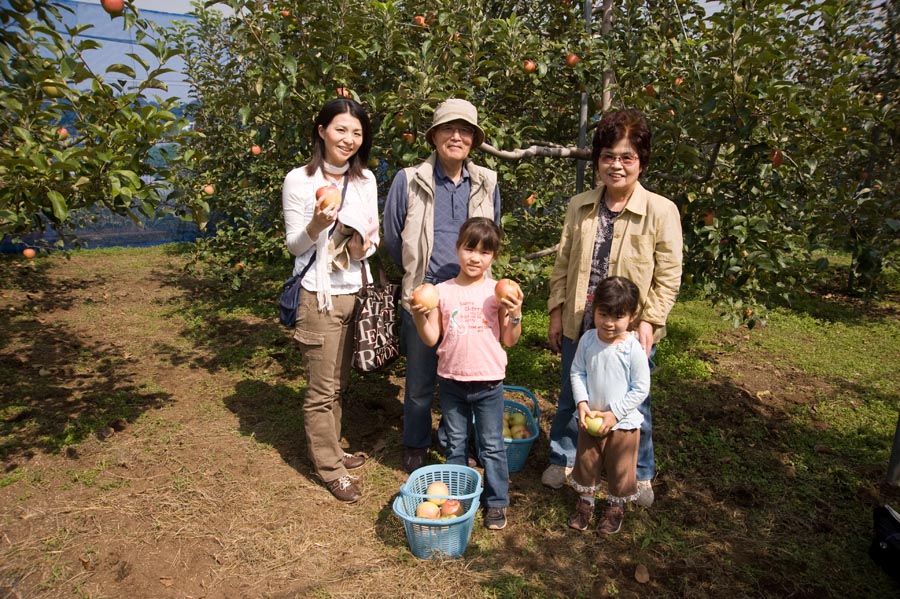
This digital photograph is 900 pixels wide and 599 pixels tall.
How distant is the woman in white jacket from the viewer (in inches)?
106

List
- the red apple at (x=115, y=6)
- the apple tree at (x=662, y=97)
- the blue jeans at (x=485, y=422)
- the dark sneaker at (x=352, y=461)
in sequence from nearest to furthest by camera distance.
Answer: the red apple at (x=115, y=6)
the blue jeans at (x=485, y=422)
the apple tree at (x=662, y=97)
the dark sneaker at (x=352, y=461)

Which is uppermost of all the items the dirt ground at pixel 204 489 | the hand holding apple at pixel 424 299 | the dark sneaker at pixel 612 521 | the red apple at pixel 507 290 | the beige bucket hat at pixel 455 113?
A: the beige bucket hat at pixel 455 113

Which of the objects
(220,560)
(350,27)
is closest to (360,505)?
(220,560)

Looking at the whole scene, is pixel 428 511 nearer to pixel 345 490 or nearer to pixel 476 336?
pixel 345 490

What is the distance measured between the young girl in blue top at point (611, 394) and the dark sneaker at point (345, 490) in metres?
1.08

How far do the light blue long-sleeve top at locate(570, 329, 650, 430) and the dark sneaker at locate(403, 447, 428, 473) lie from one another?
995mm

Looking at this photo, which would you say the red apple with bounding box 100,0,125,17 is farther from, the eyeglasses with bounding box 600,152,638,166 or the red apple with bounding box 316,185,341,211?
the eyeglasses with bounding box 600,152,638,166

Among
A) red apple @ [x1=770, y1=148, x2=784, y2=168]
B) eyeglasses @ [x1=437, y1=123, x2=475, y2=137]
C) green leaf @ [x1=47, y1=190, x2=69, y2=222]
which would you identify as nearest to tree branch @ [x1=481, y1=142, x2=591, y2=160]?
eyeglasses @ [x1=437, y1=123, x2=475, y2=137]

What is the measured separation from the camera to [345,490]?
3004 millimetres

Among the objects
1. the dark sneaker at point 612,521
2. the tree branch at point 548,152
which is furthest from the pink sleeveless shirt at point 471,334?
the tree branch at point 548,152

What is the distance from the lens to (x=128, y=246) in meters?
11.1

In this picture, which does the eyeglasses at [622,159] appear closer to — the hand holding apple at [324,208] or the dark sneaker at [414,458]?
the hand holding apple at [324,208]

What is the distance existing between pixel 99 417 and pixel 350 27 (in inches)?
115

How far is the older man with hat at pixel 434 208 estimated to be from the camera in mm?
2787
